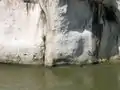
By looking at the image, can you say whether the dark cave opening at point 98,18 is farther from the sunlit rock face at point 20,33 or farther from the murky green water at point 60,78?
the sunlit rock face at point 20,33

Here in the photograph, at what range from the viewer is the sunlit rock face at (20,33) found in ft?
16.6

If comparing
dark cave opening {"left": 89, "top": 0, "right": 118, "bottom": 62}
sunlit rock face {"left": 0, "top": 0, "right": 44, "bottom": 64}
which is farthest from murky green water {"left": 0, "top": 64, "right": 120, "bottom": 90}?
dark cave opening {"left": 89, "top": 0, "right": 118, "bottom": 62}

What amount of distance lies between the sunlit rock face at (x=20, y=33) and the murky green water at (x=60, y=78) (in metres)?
0.14

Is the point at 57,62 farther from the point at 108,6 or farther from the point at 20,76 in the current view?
the point at 108,6

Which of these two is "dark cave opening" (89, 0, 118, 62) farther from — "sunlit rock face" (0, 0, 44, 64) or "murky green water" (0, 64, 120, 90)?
"sunlit rock face" (0, 0, 44, 64)

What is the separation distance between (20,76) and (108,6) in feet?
4.97

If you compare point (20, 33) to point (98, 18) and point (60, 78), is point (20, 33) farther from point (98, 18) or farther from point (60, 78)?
point (98, 18)

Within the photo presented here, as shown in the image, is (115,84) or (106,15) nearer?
(115,84)

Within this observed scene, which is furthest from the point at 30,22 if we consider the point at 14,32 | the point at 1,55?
the point at 1,55

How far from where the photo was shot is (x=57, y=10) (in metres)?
4.86

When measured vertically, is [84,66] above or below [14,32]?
below

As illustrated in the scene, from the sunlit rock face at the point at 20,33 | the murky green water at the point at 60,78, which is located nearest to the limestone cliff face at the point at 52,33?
the sunlit rock face at the point at 20,33

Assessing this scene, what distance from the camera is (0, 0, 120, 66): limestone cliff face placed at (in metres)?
4.95

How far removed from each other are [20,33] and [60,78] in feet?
2.92
